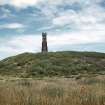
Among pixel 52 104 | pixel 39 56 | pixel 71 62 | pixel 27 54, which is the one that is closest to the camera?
pixel 52 104

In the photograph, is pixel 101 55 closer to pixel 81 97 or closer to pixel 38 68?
pixel 38 68

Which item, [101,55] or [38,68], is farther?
[101,55]

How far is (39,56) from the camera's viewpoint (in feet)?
323

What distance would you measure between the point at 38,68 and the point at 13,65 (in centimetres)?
1130

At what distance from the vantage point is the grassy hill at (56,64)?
79500mm

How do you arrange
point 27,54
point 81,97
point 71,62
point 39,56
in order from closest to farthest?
1. point 81,97
2. point 71,62
3. point 39,56
4. point 27,54

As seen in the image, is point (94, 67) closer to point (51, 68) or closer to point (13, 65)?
point (51, 68)

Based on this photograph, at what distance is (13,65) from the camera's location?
9100 cm

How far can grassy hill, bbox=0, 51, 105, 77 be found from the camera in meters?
79.5

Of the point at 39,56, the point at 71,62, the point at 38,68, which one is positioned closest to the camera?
the point at 38,68

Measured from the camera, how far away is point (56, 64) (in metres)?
89.2

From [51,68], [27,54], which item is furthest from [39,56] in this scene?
Answer: [51,68]

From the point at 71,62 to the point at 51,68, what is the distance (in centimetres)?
815

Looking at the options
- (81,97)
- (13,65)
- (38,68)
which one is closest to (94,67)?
(38,68)
